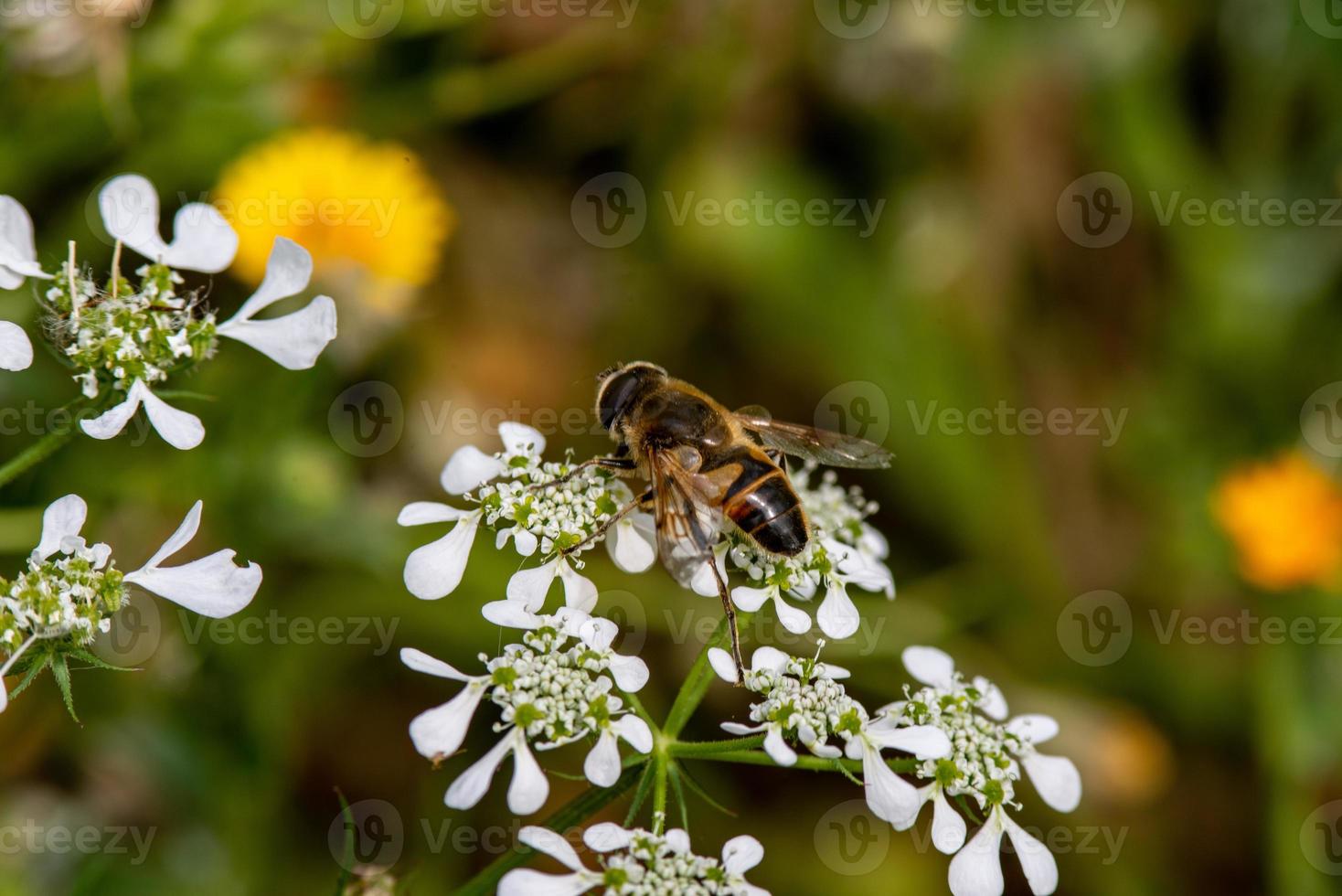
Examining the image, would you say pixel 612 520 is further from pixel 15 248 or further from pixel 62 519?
pixel 15 248

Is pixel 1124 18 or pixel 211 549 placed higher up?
pixel 1124 18

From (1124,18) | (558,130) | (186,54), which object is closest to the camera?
(186,54)

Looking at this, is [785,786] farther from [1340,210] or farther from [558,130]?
[1340,210]

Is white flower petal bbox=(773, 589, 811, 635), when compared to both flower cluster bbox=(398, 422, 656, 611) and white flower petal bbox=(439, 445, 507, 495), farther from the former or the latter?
white flower petal bbox=(439, 445, 507, 495)

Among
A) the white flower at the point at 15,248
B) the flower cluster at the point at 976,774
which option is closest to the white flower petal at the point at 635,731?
the flower cluster at the point at 976,774

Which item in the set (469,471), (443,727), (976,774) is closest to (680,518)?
(469,471)

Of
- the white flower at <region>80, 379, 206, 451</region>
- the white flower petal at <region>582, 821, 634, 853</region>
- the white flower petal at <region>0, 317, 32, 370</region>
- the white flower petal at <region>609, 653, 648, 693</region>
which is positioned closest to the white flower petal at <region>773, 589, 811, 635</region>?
the white flower petal at <region>609, 653, 648, 693</region>

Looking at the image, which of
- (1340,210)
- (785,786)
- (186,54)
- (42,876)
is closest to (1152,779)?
(785,786)
